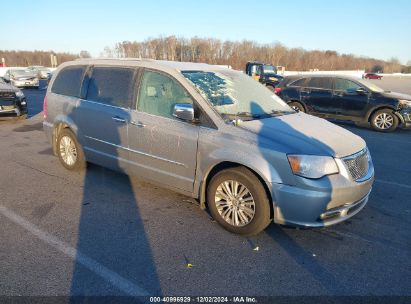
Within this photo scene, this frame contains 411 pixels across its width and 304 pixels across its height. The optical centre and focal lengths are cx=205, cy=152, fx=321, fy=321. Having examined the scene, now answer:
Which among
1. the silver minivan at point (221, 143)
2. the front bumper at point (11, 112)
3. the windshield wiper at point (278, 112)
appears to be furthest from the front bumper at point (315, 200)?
the front bumper at point (11, 112)

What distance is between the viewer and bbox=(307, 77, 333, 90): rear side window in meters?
10.5

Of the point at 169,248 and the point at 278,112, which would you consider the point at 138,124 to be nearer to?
the point at 169,248

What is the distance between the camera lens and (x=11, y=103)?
9555 millimetres

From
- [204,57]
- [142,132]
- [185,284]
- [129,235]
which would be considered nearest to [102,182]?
[142,132]

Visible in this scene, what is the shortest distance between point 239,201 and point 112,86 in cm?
247

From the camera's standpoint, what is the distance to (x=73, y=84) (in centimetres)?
517

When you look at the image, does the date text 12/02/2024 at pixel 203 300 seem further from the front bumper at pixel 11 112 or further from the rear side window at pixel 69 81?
the front bumper at pixel 11 112

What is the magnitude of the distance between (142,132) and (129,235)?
131 centimetres

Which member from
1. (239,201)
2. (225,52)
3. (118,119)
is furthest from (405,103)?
(225,52)

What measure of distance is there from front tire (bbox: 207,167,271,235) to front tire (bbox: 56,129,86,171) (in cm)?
261

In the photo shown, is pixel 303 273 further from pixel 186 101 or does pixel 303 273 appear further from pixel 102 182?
pixel 102 182

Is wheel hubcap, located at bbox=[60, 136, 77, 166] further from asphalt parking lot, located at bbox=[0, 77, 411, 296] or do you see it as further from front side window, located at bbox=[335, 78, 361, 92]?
front side window, located at bbox=[335, 78, 361, 92]

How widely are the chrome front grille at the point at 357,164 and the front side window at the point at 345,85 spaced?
7.30 metres

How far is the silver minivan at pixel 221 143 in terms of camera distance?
3.13m
